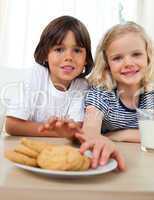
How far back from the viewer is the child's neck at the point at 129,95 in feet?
4.28

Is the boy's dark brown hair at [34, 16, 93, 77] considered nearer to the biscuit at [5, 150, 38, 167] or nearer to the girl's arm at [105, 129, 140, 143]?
the girl's arm at [105, 129, 140, 143]

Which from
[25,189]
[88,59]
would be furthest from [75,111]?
[25,189]

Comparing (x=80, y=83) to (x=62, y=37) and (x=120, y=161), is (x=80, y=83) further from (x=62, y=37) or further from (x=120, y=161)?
(x=120, y=161)

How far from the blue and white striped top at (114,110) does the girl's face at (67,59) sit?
135mm

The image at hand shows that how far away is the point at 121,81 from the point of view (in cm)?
130

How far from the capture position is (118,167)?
1.93 ft

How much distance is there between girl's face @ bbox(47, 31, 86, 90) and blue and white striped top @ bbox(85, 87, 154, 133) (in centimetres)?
14

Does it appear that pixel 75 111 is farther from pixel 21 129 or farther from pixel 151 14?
Result: pixel 151 14

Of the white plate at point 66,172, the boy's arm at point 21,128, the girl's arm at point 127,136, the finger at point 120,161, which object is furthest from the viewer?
the boy's arm at point 21,128

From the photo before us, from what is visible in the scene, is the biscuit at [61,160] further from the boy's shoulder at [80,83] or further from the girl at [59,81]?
the boy's shoulder at [80,83]

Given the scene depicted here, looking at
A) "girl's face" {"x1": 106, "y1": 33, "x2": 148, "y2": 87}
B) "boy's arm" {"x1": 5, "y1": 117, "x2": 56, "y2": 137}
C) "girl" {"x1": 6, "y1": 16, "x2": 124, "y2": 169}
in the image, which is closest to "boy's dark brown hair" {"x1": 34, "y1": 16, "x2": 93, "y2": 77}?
"girl" {"x1": 6, "y1": 16, "x2": 124, "y2": 169}

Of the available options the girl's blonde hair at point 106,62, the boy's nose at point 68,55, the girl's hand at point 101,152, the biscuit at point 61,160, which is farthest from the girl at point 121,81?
the biscuit at point 61,160

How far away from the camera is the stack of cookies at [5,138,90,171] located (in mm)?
497

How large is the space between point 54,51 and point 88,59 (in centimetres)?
19
